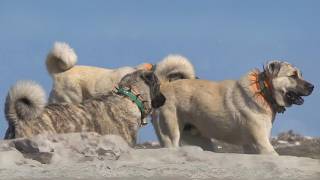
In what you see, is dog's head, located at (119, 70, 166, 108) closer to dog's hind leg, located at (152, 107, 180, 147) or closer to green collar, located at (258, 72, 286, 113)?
dog's hind leg, located at (152, 107, 180, 147)

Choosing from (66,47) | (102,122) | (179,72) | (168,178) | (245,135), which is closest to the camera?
(168,178)

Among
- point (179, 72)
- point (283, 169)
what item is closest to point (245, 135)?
point (179, 72)

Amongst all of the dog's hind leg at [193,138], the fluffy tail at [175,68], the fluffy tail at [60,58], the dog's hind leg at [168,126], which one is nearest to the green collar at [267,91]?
the dog's hind leg at [193,138]

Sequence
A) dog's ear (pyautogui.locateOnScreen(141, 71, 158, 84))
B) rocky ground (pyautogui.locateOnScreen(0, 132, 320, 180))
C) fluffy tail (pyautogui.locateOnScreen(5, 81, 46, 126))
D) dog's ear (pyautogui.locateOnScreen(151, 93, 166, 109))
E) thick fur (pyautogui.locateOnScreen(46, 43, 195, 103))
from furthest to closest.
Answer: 1. thick fur (pyautogui.locateOnScreen(46, 43, 195, 103))
2. dog's ear (pyautogui.locateOnScreen(151, 93, 166, 109))
3. dog's ear (pyautogui.locateOnScreen(141, 71, 158, 84))
4. fluffy tail (pyautogui.locateOnScreen(5, 81, 46, 126))
5. rocky ground (pyautogui.locateOnScreen(0, 132, 320, 180))

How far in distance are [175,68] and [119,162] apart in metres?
5.70

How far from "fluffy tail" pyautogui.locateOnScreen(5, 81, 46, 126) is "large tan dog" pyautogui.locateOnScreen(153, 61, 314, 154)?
3.45 m

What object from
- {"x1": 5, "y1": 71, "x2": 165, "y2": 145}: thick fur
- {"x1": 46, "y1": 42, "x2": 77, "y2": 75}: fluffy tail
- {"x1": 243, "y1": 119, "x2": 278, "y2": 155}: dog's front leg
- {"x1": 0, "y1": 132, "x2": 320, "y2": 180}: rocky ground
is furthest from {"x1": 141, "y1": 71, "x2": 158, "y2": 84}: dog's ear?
{"x1": 46, "y1": 42, "x2": 77, "y2": 75}: fluffy tail

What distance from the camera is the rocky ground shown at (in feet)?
26.0

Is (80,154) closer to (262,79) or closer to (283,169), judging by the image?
(283,169)

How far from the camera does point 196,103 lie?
12.6 m

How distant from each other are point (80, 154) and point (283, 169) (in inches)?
75.9

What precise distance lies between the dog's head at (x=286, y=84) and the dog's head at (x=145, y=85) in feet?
6.40

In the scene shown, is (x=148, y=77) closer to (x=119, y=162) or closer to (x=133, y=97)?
(x=133, y=97)

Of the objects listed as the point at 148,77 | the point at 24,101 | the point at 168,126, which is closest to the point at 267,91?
the point at 168,126
